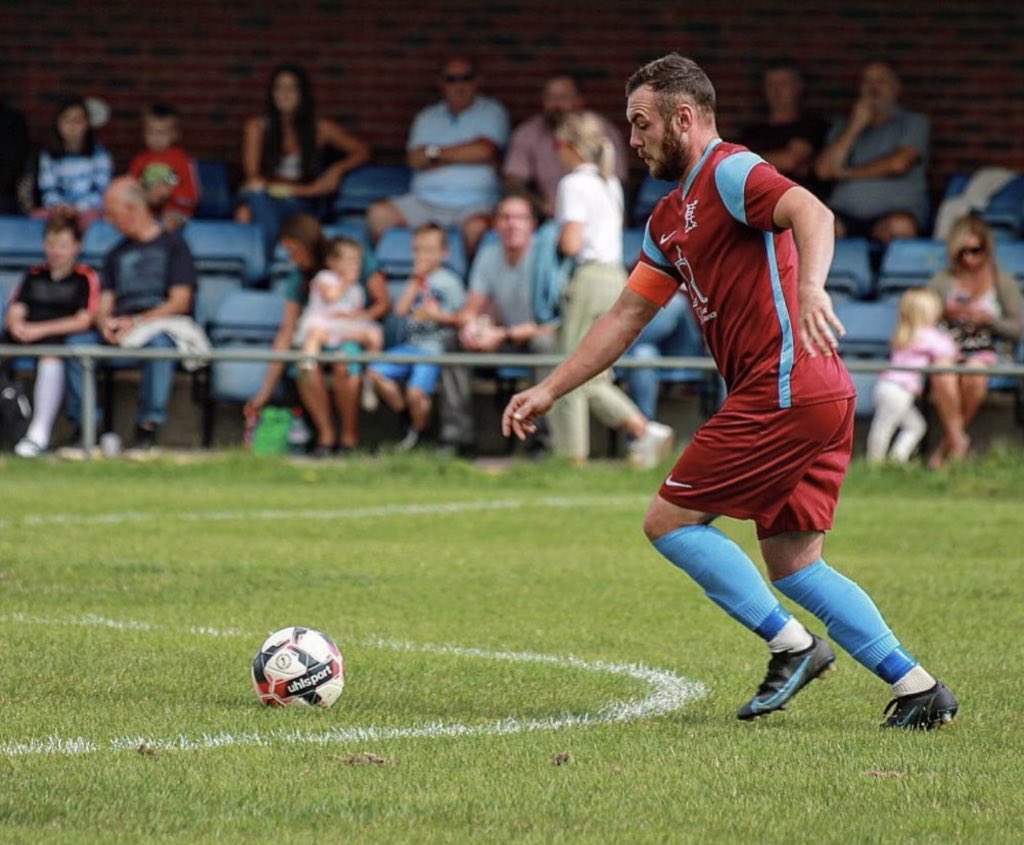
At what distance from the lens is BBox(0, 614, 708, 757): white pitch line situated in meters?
5.43

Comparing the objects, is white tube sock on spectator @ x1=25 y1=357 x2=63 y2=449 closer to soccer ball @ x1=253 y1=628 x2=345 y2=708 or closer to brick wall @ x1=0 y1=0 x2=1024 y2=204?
brick wall @ x1=0 y1=0 x2=1024 y2=204

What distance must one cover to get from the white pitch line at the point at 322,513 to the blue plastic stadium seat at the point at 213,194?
549 cm

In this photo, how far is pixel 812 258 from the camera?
5.39m

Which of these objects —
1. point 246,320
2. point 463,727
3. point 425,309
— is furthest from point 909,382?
point 463,727

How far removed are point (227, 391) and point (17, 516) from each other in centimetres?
367

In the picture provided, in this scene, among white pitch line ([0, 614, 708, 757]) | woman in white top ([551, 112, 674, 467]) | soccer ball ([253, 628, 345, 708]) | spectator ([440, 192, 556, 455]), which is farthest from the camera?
spectator ([440, 192, 556, 455])

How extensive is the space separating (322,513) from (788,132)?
18.6ft

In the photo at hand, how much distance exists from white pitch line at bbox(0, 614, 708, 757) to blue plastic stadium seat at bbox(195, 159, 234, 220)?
10.3 m

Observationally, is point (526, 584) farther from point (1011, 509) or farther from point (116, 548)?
point (1011, 509)

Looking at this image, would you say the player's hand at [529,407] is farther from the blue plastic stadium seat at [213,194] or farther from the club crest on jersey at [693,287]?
the blue plastic stadium seat at [213,194]

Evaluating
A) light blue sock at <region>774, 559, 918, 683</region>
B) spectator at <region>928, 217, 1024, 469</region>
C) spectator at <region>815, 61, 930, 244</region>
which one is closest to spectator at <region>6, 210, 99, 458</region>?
spectator at <region>815, 61, 930, 244</region>

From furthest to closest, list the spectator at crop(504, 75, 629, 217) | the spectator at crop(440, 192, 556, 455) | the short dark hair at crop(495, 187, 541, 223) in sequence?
1. the spectator at crop(504, 75, 629, 217)
2. the short dark hair at crop(495, 187, 541, 223)
3. the spectator at crop(440, 192, 556, 455)

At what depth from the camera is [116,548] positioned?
32.9ft

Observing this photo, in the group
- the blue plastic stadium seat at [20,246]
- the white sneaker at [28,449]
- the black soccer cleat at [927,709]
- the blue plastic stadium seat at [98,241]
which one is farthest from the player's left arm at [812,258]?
the blue plastic stadium seat at [20,246]
